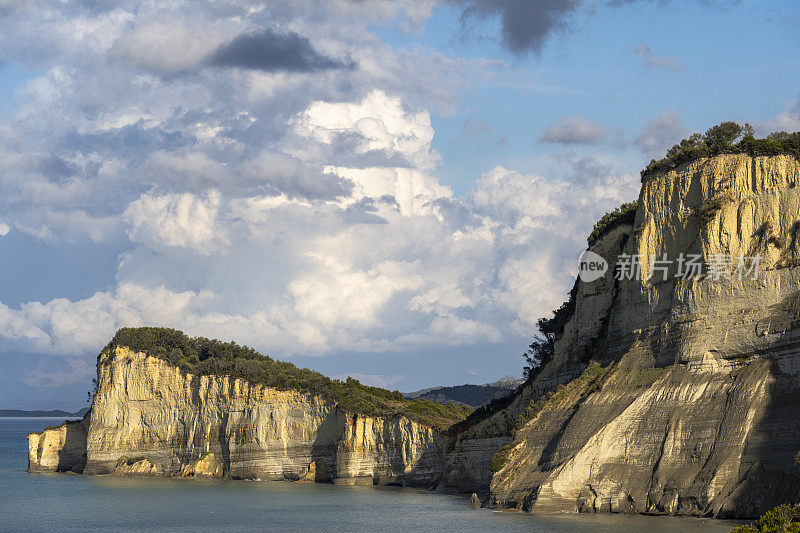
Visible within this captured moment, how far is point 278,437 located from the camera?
91000 mm

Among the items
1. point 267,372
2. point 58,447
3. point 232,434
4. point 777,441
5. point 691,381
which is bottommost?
point 58,447

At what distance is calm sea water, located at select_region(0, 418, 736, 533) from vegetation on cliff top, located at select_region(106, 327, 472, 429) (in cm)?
937

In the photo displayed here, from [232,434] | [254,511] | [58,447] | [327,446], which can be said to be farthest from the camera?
[58,447]

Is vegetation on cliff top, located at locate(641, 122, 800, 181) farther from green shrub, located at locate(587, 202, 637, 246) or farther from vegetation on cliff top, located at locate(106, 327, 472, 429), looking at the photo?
vegetation on cliff top, located at locate(106, 327, 472, 429)

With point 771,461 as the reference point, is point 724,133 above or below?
above

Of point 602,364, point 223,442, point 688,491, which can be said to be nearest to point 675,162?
point 602,364

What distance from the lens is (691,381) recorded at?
189 feet

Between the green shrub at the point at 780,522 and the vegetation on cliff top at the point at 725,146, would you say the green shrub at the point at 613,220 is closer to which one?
the vegetation on cliff top at the point at 725,146

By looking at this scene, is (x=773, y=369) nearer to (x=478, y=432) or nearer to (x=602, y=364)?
(x=602, y=364)

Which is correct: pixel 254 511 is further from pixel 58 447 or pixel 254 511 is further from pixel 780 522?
pixel 58 447

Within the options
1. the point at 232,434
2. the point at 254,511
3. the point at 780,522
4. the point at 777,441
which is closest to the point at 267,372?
the point at 232,434

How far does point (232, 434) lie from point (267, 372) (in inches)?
264

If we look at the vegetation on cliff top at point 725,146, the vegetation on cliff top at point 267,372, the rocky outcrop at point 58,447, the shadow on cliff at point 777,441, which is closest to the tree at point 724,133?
the vegetation on cliff top at point 725,146

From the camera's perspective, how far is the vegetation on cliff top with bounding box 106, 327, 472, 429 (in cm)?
9100
